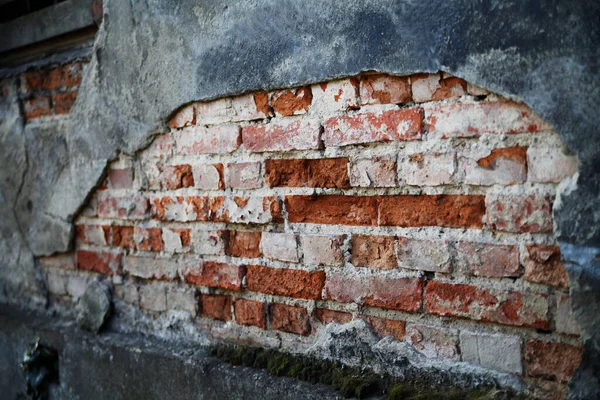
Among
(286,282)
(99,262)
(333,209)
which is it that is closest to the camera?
(333,209)

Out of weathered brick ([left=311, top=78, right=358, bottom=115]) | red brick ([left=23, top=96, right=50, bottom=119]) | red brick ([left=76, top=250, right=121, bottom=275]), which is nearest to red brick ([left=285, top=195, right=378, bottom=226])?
weathered brick ([left=311, top=78, right=358, bottom=115])

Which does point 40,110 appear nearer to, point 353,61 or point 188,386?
point 188,386

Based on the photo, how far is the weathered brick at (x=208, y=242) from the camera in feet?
5.95

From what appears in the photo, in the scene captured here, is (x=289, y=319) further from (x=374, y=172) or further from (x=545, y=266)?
(x=545, y=266)

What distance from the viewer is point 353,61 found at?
4.75 feet

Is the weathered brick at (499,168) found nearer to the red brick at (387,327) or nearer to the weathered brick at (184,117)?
the red brick at (387,327)

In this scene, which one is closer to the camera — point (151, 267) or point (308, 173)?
point (308, 173)

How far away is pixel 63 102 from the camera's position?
88.5 inches

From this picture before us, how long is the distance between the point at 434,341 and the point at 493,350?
0.15 m

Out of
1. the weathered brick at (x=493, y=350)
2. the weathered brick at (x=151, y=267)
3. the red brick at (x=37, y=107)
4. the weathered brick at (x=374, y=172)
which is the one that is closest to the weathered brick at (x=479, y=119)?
the weathered brick at (x=374, y=172)

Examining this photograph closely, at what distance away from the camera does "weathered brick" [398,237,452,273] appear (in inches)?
54.7

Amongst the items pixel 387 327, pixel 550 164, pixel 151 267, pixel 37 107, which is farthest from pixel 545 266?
pixel 37 107

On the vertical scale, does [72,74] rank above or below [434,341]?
above

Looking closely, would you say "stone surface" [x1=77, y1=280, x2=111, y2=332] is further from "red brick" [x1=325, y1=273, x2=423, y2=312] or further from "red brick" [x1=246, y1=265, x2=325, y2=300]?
"red brick" [x1=325, y1=273, x2=423, y2=312]
